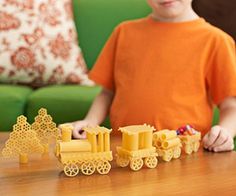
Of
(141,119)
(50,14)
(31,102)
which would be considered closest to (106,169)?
(141,119)

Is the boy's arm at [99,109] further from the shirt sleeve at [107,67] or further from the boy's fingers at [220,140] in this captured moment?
the boy's fingers at [220,140]

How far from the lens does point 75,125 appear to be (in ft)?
4.47

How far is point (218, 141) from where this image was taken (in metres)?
1.17

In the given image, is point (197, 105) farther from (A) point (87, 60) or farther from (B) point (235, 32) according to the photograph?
(A) point (87, 60)

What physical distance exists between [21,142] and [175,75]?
0.50 meters

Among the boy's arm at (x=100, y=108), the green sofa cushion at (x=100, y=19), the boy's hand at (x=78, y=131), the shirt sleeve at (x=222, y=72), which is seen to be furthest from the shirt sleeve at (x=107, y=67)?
the green sofa cushion at (x=100, y=19)

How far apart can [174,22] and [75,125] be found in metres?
0.38

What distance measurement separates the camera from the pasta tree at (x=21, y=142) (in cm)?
105

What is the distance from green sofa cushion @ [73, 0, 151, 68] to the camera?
2459 millimetres

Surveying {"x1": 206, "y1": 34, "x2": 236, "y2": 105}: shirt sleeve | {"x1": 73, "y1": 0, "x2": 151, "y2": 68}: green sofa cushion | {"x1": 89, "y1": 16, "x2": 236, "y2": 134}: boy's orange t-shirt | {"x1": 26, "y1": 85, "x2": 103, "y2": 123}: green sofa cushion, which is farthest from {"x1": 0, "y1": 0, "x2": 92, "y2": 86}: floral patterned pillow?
{"x1": 206, "y1": 34, "x2": 236, "y2": 105}: shirt sleeve

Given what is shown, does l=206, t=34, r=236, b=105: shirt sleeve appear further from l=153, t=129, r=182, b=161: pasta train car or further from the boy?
l=153, t=129, r=182, b=161: pasta train car

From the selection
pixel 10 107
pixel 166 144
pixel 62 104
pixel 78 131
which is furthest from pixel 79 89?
pixel 166 144

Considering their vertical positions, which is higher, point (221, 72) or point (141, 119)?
point (221, 72)

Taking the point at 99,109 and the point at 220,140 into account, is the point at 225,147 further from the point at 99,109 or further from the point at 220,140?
the point at 99,109
